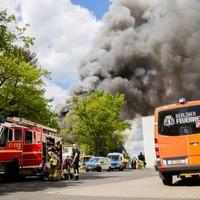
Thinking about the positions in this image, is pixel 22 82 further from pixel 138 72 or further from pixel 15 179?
pixel 138 72

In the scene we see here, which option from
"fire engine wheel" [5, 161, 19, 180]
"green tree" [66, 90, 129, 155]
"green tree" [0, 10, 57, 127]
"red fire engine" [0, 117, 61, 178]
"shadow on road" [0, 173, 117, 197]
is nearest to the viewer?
"shadow on road" [0, 173, 117, 197]

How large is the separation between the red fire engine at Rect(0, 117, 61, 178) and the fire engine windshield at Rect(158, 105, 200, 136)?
25.7 ft

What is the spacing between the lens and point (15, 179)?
2059cm

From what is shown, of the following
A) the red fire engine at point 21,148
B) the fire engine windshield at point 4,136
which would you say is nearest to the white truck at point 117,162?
the red fire engine at point 21,148

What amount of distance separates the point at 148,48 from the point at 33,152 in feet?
195

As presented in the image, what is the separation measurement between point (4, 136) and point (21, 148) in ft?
4.31

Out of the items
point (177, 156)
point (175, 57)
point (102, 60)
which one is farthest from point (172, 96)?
point (177, 156)

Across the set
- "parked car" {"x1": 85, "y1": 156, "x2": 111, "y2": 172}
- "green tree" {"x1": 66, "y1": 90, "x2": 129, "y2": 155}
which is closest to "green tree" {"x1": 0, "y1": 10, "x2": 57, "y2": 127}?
"parked car" {"x1": 85, "y1": 156, "x2": 111, "y2": 172}

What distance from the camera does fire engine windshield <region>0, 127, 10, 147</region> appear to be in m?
19.2

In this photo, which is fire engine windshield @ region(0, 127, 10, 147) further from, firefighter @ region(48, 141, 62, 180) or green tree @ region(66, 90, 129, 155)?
green tree @ region(66, 90, 129, 155)

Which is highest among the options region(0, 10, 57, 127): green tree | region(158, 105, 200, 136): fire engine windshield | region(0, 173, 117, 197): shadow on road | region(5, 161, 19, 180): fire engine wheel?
region(0, 10, 57, 127): green tree

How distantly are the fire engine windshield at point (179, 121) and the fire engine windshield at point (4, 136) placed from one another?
7772 millimetres

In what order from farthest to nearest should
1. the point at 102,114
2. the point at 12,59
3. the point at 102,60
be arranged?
the point at 102,60
the point at 102,114
the point at 12,59

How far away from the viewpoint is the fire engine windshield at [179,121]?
1362 centimetres
